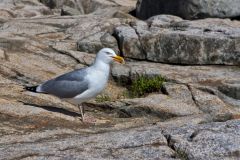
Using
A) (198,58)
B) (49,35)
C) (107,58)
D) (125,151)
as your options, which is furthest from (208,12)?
(125,151)

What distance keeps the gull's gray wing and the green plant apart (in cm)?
310

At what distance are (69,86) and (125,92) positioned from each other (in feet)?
11.8

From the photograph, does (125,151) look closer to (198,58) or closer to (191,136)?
(191,136)

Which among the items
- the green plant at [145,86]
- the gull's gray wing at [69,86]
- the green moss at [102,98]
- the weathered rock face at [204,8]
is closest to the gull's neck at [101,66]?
the gull's gray wing at [69,86]

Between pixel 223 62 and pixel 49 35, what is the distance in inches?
256

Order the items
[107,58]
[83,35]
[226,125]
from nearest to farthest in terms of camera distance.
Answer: [226,125] → [107,58] → [83,35]

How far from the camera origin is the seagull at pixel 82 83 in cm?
1304

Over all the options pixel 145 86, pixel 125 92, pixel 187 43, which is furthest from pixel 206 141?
pixel 187 43

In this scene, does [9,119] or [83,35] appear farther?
[83,35]

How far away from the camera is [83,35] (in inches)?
818

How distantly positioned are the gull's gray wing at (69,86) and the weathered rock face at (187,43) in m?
5.58

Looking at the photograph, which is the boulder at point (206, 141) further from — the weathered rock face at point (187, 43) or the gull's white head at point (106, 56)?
the weathered rock face at point (187, 43)

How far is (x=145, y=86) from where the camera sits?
52.7ft

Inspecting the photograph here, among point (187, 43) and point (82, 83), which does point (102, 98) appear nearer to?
point (82, 83)
